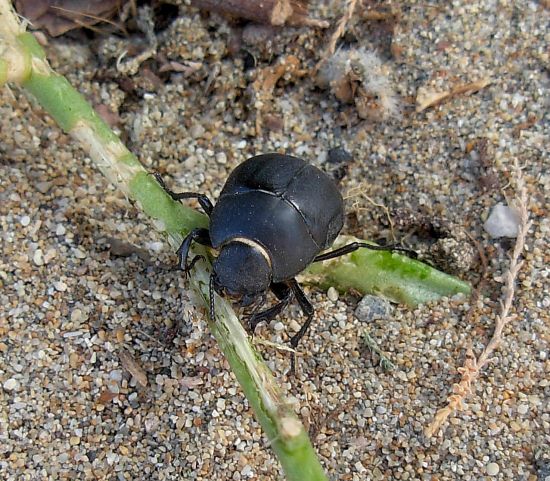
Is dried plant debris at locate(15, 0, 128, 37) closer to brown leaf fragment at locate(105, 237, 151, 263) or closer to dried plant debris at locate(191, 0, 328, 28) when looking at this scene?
dried plant debris at locate(191, 0, 328, 28)

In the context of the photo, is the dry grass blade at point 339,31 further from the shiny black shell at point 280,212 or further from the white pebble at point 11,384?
the white pebble at point 11,384

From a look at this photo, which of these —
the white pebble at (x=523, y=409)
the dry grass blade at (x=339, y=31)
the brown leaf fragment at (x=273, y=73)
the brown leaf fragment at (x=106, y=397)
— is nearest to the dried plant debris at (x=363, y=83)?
the dry grass blade at (x=339, y=31)

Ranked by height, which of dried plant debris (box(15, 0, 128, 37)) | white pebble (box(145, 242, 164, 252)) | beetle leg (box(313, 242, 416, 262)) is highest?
dried plant debris (box(15, 0, 128, 37))

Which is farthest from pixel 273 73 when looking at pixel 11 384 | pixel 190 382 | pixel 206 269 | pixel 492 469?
pixel 492 469

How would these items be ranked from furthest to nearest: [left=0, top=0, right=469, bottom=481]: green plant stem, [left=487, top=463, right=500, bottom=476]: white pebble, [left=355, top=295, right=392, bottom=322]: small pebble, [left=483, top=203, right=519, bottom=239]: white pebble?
[left=483, top=203, right=519, bottom=239]: white pebble, [left=355, top=295, right=392, bottom=322]: small pebble, [left=487, top=463, right=500, bottom=476]: white pebble, [left=0, top=0, right=469, bottom=481]: green plant stem

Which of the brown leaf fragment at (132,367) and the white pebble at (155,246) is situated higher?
the white pebble at (155,246)

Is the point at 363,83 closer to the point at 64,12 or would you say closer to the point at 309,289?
the point at 309,289

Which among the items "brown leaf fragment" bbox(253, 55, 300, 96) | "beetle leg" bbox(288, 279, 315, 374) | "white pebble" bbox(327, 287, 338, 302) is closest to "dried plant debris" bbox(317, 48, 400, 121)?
"brown leaf fragment" bbox(253, 55, 300, 96)
